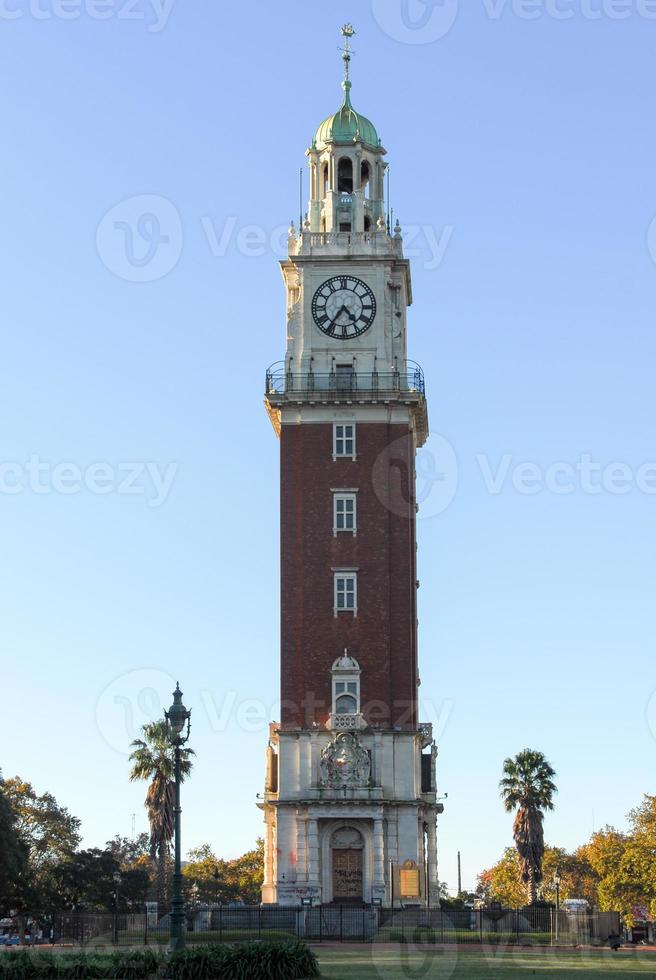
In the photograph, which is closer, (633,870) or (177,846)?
(177,846)

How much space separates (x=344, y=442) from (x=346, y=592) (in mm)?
8047

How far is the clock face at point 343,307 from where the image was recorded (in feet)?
286

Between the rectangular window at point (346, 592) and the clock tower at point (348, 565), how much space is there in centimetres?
7

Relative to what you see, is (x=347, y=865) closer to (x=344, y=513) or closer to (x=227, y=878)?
(x=344, y=513)

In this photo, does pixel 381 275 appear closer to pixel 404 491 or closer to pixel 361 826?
pixel 404 491

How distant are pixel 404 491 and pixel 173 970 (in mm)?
47591

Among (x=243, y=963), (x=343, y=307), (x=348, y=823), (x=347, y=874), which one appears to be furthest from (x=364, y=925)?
(x=343, y=307)

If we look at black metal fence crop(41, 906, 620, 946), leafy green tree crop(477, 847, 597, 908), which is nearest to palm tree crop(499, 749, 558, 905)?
black metal fence crop(41, 906, 620, 946)

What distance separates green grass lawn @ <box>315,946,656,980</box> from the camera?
43000mm

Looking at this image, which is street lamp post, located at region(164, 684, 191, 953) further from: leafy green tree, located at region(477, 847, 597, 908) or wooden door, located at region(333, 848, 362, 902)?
leafy green tree, located at region(477, 847, 597, 908)

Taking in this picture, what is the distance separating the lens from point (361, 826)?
3125 inches

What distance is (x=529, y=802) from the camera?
9525cm

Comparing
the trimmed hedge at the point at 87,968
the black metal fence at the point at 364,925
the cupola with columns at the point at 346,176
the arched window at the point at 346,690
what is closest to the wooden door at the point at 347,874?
the black metal fence at the point at 364,925

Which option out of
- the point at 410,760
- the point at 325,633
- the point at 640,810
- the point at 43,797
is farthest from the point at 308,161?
the point at 640,810
